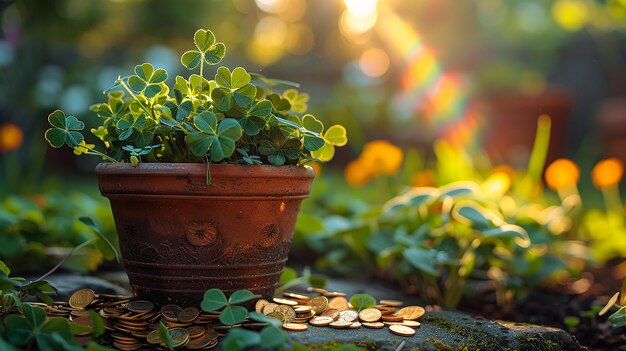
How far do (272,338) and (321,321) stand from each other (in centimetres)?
26

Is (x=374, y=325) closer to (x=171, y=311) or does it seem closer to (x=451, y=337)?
(x=451, y=337)

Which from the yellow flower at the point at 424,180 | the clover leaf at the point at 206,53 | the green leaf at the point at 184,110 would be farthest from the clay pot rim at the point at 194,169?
the yellow flower at the point at 424,180

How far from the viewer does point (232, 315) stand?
120 centimetres

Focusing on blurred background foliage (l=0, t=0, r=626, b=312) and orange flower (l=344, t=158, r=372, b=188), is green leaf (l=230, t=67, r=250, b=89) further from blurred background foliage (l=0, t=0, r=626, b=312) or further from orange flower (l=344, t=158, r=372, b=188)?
orange flower (l=344, t=158, r=372, b=188)

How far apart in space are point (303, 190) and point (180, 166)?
0.98 feet

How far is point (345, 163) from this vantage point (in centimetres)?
630

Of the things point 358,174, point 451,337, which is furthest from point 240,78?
point 358,174

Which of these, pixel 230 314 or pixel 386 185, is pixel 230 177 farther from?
pixel 386 185

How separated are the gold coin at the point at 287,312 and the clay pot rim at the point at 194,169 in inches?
11.2

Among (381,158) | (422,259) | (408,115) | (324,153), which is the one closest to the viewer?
(324,153)

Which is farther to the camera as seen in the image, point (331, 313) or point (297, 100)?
point (297, 100)

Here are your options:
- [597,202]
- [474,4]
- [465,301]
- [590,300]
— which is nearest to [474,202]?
[465,301]

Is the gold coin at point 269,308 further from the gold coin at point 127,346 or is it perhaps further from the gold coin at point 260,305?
the gold coin at point 127,346

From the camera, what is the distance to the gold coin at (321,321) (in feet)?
4.33
